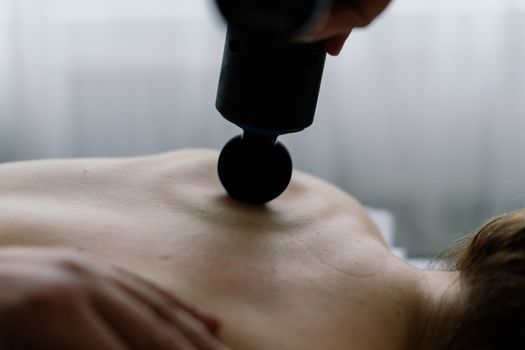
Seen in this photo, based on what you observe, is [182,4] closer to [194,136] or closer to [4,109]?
[194,136]

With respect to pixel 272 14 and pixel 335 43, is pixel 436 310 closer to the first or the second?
pixel 335 43

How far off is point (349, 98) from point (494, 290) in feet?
3.21

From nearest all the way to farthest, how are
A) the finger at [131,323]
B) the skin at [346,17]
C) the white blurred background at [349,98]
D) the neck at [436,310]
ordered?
the finger at [131,323], the skin at [346,17], the neck at [436,310], the white blurred background at [349,98]

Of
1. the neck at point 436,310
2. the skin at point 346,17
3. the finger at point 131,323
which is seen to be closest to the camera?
the finger at point 131,323

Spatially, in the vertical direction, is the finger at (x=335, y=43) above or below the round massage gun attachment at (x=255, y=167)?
above

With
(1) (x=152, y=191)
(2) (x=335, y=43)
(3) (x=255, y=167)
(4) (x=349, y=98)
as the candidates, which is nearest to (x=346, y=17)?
(2) (x=335, y=43)

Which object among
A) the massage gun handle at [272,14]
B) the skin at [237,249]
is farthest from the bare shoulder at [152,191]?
the massage gun handle at [272,14]

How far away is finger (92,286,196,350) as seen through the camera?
0.69m

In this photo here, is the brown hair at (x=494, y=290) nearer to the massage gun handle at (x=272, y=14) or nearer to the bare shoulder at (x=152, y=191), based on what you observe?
the bare shoulder at (x=152, y=191)

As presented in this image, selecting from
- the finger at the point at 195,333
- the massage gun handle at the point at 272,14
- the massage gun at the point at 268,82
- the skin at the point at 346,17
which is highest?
the massage gun handle at the point at 272,14

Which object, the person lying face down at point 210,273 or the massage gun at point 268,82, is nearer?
the person lying face down at point 210,273

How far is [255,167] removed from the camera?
104 centimetres

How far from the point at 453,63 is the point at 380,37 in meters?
0.17

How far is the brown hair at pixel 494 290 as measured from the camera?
0.88 m
